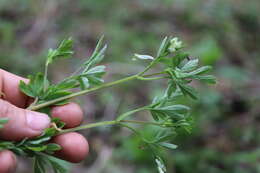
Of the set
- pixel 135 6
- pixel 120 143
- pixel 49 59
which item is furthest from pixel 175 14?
pixel 49 59

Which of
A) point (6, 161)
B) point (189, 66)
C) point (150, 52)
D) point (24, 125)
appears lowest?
point (150, 52)

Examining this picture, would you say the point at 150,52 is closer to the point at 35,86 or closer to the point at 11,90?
the point at 11,90

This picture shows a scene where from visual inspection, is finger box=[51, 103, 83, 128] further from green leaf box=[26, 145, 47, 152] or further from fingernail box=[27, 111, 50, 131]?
green leaf box=[26, 145, 47, 152]

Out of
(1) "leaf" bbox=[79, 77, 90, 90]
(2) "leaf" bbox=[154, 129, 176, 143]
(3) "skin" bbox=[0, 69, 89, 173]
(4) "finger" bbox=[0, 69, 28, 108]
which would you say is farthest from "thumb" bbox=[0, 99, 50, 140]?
(2) "leaf" bbox=[154, 129, 176, 143]

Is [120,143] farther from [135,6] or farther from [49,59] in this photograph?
[135,6]

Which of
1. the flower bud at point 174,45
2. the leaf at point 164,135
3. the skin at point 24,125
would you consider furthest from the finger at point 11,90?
the flower bud at point 174,45

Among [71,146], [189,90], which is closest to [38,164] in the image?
[71,146]

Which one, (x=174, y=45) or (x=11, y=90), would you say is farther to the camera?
(x=11, y=90)
